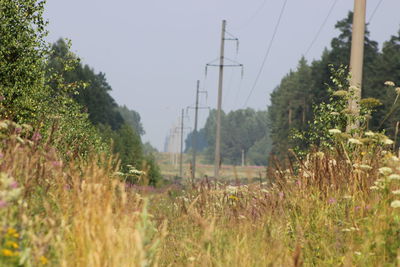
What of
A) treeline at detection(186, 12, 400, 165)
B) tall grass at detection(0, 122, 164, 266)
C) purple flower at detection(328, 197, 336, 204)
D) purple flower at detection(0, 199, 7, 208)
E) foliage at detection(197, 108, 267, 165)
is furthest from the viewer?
foliage at detection(197, 108, 267, 165)

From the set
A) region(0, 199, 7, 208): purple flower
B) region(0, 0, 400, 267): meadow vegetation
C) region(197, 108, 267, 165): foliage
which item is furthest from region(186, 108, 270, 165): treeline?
region(0, 199, 7, 208): purple flower

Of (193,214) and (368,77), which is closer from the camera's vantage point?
(193,214)

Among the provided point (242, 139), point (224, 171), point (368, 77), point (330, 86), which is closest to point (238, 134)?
point (242, 139)

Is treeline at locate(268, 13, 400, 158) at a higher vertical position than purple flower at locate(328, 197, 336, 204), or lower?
higher

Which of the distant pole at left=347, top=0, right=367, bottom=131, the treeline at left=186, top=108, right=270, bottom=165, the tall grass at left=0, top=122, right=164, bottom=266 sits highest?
the treeline at left=186, top=108, right=270, bottom=165

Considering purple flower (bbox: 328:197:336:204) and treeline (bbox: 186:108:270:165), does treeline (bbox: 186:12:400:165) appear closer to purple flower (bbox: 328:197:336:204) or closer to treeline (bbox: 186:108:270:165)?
purple flower (bbox: 328:197:336:204)

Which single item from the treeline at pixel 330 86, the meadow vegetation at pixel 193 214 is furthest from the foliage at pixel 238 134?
the meadow vegetation at pixel 193 214

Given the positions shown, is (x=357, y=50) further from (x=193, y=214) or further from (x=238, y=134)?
(x=238, y=134)

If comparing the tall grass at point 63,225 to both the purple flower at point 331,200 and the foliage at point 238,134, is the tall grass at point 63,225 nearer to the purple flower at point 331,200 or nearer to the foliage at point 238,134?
the purple flower at point 331,200

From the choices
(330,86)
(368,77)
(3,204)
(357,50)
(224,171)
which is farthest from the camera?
(368,77)

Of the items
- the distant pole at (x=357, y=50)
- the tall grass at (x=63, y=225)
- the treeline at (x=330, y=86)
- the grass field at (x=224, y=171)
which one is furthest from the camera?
the treeline at (x=330, y=86)

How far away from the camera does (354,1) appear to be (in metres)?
11.4

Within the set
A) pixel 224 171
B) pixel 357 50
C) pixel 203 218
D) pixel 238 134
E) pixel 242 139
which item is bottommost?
Answer: pixel 203 218

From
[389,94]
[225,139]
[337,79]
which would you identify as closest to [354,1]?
[337,79]
